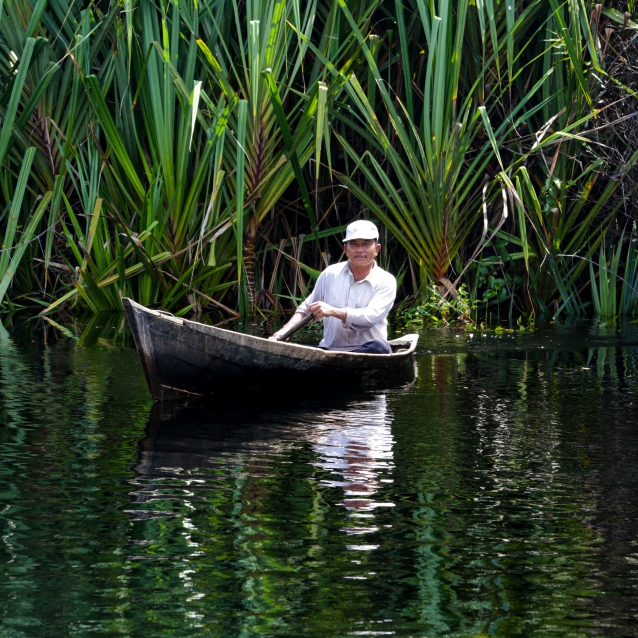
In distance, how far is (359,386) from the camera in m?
6.46

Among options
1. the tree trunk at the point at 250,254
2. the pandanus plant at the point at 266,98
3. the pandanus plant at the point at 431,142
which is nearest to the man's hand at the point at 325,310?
the pandanus plant at the point at 266,98

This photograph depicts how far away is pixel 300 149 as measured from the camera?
29.3ft

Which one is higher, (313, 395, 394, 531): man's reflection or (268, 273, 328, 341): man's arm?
(268, 273, 328, 341): man's arm

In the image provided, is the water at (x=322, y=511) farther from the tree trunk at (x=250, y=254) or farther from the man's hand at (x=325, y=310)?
the tree trunk at (x=250, y=254)

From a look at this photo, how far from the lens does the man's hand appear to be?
616 cm

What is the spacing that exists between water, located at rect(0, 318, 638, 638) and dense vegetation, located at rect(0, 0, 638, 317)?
2.77m

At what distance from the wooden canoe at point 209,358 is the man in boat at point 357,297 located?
0.39 meters

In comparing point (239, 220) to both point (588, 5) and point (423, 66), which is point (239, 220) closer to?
point (423, 66)

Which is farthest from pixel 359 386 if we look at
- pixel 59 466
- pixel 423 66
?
pixel 423 66

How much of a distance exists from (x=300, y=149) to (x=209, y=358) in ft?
11.7

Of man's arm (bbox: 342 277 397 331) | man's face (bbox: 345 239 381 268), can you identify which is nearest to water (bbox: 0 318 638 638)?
man's arm (bbox: 342 277 397 331)

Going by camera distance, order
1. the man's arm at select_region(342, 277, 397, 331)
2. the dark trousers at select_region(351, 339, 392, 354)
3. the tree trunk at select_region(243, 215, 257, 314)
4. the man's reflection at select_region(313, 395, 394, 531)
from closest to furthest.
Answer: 1. the man's reflection at select_region(313, 395, 394, 531)
2. the man's arm at select_region(342, 277, 397, 331)
3. the dark trousers at select_region(351, 339, 392, 354)
4. the tree trunk at select_region(243, 215, 257, 314)

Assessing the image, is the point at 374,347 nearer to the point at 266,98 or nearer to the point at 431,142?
the point at 431,142

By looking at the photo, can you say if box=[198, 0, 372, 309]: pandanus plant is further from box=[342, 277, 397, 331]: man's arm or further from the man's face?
box=[342, 277, 397, 331]: man's arm
